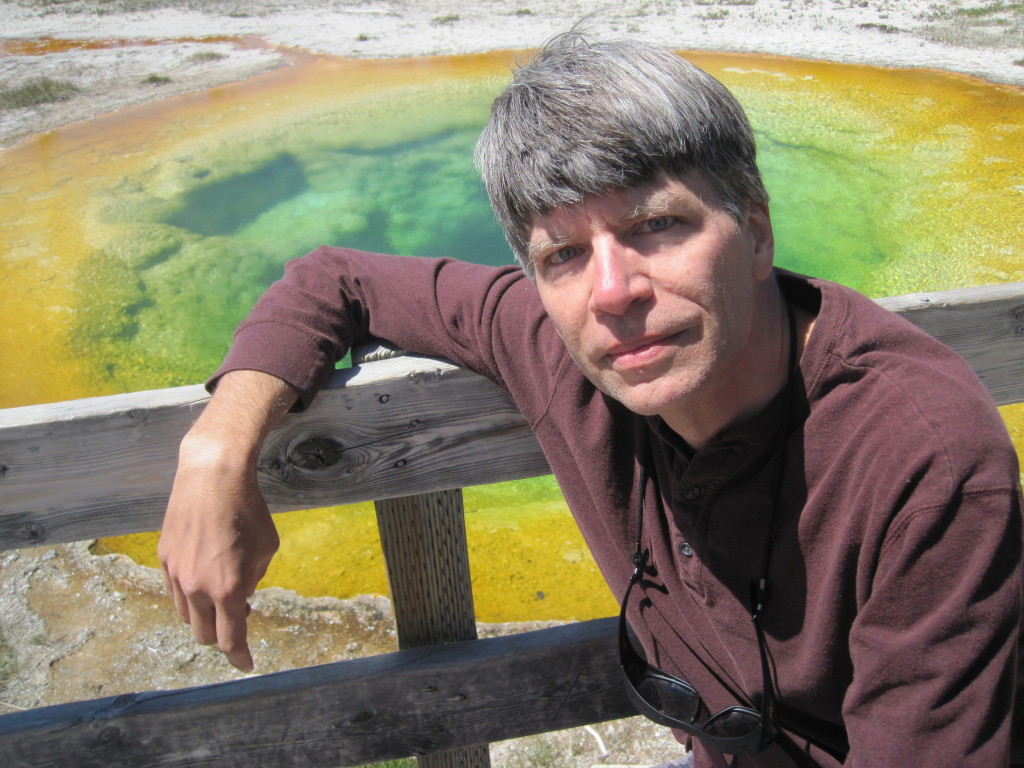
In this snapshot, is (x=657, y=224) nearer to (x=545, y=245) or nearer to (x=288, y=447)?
(x=545, y=245)

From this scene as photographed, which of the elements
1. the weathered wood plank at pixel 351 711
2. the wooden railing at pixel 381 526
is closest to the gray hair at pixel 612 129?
the wooden railing at pixel 381 526

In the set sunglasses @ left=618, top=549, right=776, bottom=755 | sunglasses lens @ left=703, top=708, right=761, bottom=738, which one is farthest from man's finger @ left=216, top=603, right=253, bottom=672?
sunglasses lens @ left=703, top=708, right=761, bottom=738

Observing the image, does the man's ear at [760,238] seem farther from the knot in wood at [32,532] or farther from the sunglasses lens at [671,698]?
the knot in wood at [32,532]

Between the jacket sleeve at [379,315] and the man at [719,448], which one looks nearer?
the man at [719,448]

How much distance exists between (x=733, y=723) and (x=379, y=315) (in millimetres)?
769

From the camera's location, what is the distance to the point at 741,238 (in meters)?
1.07

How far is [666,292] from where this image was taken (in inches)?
40.5

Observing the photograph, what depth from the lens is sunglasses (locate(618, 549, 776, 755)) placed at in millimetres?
1095

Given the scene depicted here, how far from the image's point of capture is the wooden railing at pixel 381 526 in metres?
1.21

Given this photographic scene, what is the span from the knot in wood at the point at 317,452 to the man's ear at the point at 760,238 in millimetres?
618

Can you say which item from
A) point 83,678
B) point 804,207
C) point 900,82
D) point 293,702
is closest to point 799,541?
point 293,702

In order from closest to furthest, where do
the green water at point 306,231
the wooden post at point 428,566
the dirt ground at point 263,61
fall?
the wooden post at point 428,566
the dirt ground at point 263,61
the green water at point 306,231

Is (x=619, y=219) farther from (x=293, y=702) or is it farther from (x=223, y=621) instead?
(x=293, y=702)

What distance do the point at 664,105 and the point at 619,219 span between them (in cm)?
14
